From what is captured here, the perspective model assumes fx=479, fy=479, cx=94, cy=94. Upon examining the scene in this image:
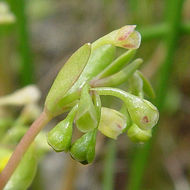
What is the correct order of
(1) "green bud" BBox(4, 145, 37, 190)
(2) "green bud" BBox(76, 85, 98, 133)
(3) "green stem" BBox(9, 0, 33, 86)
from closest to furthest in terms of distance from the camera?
(2) "green bud" BBox(76, 85, 98, 133) < (1) "green bud" BBox(4, 145, 37, 190) < (3) "green stem" BBox(9, 0, 33, 86)

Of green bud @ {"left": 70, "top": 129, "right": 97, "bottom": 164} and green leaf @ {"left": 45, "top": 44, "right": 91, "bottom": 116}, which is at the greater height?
green leaf @ {"left": 45, "top": 44, "right": 91, "bottom": 116}

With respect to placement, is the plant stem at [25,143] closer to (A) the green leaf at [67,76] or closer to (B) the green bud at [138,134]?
(A) the green leaf at [67,76]

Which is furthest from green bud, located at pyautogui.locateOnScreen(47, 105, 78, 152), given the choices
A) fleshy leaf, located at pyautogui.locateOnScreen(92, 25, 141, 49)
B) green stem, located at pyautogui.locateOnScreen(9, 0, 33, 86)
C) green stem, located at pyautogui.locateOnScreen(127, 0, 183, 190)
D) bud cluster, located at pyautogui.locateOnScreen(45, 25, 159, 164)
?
green stem, located at pyautogui.locateOnScreen(9, 0, 33, 86)

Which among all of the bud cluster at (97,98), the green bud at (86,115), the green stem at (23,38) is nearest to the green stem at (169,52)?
the green stem at (23,38)

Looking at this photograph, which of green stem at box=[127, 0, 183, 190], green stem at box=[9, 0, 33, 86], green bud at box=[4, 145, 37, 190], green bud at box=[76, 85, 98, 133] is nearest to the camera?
green bud at box=[76, 85, 98, 133]

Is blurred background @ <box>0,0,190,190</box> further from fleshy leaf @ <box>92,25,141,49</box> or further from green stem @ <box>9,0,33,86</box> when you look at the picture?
fleshy leaf @ <box>92,25,141,49</box>

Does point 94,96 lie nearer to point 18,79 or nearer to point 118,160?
point 118,160
